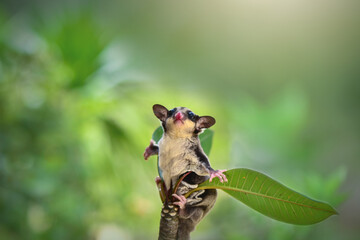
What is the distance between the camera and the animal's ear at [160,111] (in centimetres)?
27

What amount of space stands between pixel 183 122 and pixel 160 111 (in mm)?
18

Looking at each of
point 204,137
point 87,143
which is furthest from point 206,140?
point 87,143

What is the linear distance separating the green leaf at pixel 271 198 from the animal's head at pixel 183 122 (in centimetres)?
3

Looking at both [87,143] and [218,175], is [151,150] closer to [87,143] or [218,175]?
[218,175]

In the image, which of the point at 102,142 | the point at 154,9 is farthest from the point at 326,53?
the point at 102,142

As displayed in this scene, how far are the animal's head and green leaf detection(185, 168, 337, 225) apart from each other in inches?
1.3

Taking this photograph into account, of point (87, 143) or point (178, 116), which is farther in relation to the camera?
point (87, 143)

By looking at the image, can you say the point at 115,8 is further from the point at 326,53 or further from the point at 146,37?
the point at 326,53

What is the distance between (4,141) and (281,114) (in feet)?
3.33

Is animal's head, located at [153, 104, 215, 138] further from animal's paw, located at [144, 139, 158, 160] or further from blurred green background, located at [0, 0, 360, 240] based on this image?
blurred green background, located at [0, 0, 360, 240]

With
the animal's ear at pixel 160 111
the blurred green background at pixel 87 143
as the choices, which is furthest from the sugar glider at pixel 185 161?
the blurred green background at pixel 87 143

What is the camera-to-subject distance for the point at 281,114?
1587mm

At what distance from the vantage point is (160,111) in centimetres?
27

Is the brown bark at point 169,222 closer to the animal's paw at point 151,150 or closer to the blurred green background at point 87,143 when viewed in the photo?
the animal's paw at point 151,150
